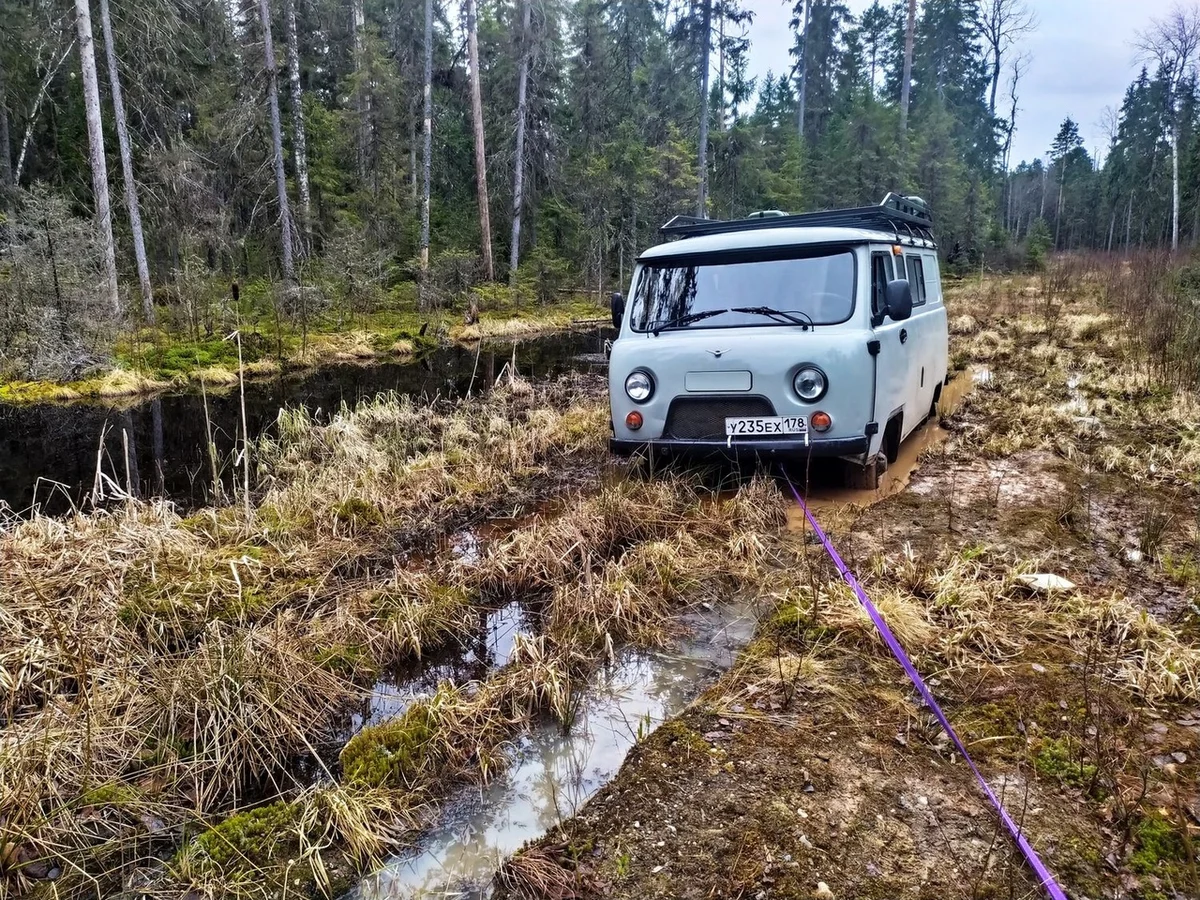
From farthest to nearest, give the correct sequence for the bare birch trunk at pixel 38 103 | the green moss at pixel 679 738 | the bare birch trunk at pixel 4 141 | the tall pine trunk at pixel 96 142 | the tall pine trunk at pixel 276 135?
the bare birch trunk at pixel 4 141, the tall pine trunk at pixel 276 135, the bare birch trunk at pixel 38 103, the tall pine trunk at pixel 96 142, the green moss at pixel 679 738

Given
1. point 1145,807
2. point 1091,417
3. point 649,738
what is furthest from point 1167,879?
point 1091,417

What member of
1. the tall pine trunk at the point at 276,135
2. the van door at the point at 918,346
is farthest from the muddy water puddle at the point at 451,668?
the tall pine trunk at the point at 276,135

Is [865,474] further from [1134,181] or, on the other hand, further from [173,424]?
[1134,181]

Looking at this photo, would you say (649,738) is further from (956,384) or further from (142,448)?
(956,384)

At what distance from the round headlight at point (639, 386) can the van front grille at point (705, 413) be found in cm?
22

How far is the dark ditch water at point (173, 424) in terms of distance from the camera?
7547 millimetres

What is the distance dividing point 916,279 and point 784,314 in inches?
115

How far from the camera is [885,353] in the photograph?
222 inches

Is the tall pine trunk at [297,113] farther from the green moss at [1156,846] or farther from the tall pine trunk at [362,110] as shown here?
the green moss at [1156,846]

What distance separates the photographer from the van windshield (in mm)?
5641

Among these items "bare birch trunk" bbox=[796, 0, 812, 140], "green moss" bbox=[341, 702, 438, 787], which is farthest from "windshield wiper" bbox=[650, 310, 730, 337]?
"bare birch trunk" bbox=[796, 0, 812, 140]

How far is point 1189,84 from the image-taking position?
41.6 metres

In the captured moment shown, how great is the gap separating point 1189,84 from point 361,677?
57067mm

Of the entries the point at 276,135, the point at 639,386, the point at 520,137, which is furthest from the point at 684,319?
the point at 520,137
